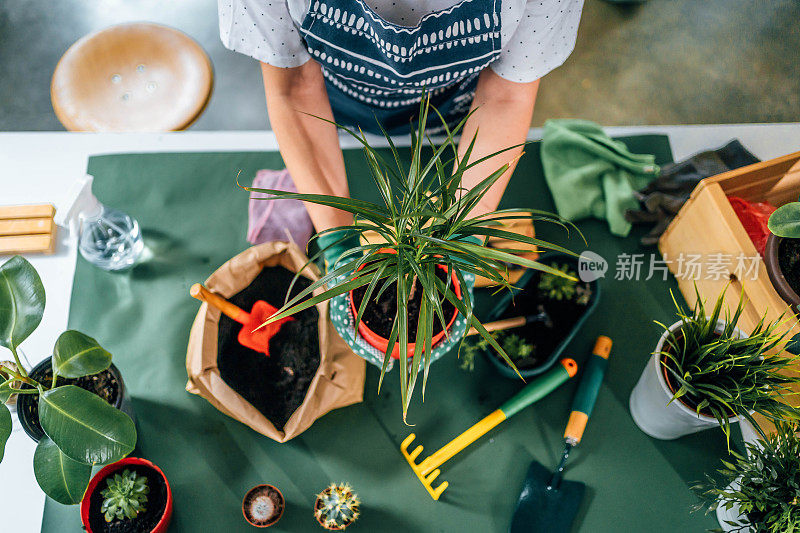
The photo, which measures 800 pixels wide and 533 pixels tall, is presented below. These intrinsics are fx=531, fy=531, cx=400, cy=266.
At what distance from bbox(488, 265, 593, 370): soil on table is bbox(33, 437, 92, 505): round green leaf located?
676 millimetres

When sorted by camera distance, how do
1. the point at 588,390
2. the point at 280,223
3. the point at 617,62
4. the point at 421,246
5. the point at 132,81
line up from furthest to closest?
the point at 617,62
the point at 132,81
the point at 280,223
the point at 588,390
the point at 421,246

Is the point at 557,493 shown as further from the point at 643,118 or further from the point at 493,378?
the point at 643,118

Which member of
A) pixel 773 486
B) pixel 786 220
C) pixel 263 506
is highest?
pixel 786 220

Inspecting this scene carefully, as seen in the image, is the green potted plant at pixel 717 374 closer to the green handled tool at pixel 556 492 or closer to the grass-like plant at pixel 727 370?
the grass-like plant at pixel 727 370

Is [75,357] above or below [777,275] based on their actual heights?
below

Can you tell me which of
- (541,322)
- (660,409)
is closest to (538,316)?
(541,322)

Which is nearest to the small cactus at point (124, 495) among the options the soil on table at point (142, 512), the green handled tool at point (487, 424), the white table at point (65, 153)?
the soil on table at point (142, 512)

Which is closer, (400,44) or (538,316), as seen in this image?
(400,44)

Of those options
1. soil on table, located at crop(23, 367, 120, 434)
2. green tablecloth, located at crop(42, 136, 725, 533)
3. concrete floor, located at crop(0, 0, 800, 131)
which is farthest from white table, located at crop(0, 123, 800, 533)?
concrete floor, located at crop(0, 0, 800, 131)

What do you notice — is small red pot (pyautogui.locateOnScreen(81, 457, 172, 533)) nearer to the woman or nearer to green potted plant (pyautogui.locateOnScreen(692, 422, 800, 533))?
the woman

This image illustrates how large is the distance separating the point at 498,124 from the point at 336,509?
2.31 ft

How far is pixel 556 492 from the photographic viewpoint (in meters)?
0.88

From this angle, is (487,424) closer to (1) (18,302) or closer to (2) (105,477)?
(2) (105,477)

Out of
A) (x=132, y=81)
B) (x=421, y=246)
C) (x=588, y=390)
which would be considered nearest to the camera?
(x=421, y=246)
